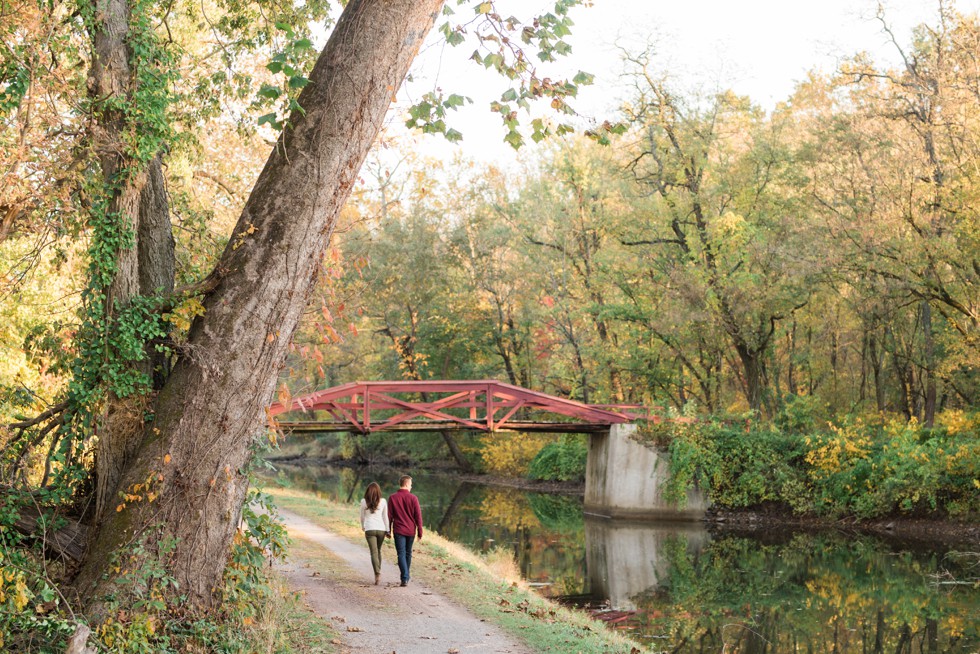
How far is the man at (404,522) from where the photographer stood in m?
11.8

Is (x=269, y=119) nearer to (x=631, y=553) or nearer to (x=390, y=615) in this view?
(x=390, y=615)

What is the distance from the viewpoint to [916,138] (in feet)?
79.4

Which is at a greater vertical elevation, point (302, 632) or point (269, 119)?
point (269, 119)

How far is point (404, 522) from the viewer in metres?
11.8

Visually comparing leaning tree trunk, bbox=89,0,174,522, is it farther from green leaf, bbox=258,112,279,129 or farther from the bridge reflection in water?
the bridge reflection in water

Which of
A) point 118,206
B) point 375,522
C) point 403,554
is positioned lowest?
point 403,554

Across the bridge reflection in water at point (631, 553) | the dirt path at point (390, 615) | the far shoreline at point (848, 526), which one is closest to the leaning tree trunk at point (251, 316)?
the dirt path at point (390, 615)

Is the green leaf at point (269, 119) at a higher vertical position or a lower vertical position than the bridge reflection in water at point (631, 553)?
higher

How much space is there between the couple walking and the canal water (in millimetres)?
2486

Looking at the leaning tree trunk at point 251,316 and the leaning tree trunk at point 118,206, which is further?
the leaning tree trunk at point 118,206

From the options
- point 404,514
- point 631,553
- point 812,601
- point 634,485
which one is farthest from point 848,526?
point 404,514

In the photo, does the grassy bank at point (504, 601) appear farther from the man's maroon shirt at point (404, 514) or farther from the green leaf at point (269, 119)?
the green leaf at point (269, 119)

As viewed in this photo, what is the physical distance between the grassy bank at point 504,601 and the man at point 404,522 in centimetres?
61

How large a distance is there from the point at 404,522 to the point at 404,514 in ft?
0.34
